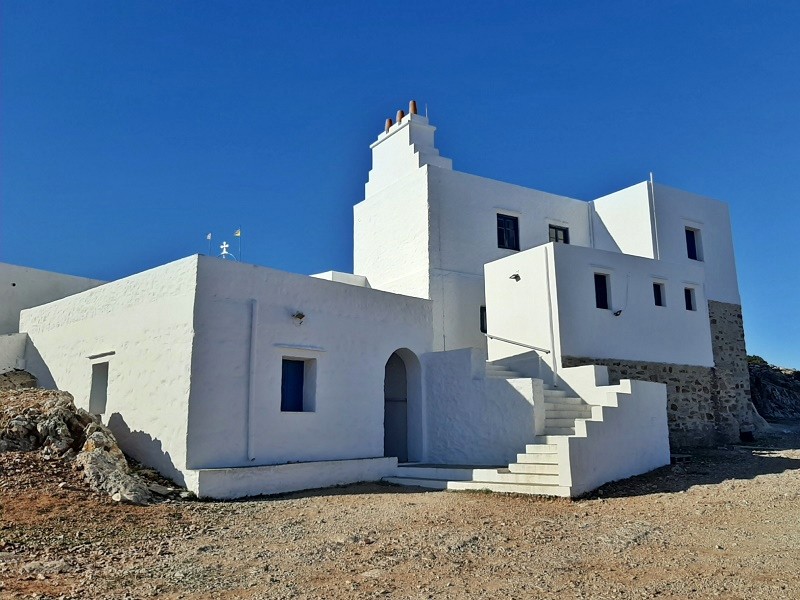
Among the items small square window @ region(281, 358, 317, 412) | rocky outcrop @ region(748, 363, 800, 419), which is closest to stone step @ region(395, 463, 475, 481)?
small square window @ region(281, 358, 317, 412)

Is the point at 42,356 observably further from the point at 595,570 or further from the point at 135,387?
the point at 595,570

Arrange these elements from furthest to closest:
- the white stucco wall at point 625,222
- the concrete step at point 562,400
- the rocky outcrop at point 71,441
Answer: the white stucco wall at point 625,222
the concrete step at point 562,400
the rocky outcrop at point 71,441

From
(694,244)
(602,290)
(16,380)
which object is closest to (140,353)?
(16,380)

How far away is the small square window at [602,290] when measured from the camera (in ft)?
47.7

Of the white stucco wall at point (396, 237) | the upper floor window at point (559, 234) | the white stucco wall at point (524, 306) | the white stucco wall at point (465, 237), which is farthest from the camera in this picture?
the upper floor window at point (559, 234)

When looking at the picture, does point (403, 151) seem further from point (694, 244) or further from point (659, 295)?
point (694, 244)

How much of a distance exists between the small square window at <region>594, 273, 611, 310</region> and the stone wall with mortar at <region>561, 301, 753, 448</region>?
1.24 m

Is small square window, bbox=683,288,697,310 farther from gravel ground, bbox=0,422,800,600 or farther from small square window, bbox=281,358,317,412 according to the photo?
small square window, bbox=281,358,317,412

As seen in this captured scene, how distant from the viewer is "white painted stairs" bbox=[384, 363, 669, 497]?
33.0ft

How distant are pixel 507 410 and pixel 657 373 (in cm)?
463

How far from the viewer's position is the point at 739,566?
598cm

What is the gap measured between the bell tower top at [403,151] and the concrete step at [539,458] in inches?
364

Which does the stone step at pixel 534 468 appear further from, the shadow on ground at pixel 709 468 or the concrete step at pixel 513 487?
the shadow on ground at pixel 709 468

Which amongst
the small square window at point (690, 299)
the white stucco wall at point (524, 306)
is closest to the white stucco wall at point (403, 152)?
the white stucco wall at point (524, 306)
